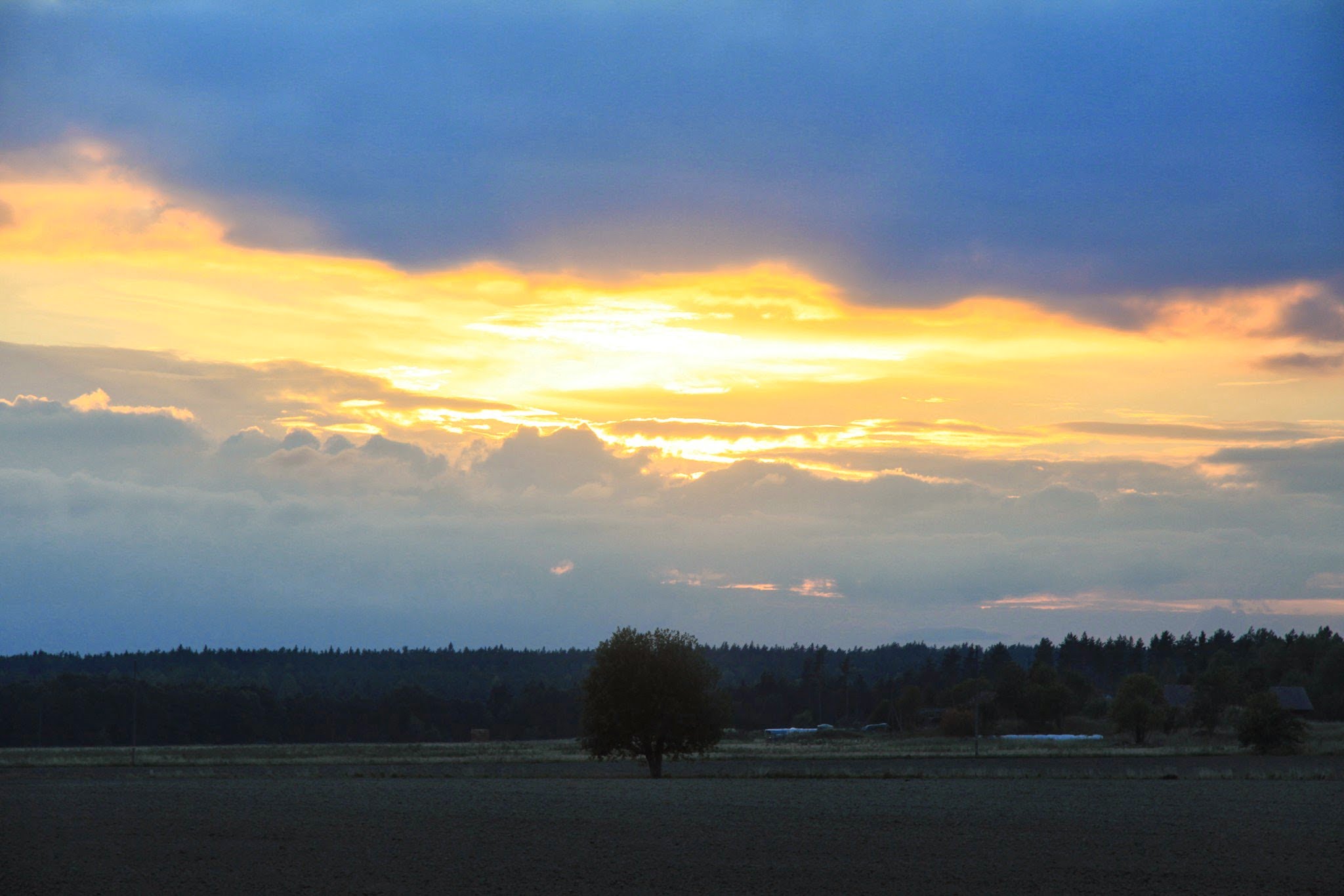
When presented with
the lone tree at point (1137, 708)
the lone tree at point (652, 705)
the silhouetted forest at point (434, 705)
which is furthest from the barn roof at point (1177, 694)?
the lone tree at point (652, 705)

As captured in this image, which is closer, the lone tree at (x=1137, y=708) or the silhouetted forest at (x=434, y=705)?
the lone tree at (x=1137, y=708)

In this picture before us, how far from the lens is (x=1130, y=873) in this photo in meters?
25.5

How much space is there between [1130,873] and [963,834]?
7346 millimetres

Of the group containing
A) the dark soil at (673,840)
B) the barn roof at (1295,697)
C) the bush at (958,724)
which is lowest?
the bush at (958,724)

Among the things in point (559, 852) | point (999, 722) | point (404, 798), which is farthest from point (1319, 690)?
point (559, 852)

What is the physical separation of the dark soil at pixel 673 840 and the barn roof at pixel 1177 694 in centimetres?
8733

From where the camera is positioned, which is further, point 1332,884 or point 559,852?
point 559,852

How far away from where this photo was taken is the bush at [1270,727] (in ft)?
263

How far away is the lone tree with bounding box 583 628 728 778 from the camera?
209 ft

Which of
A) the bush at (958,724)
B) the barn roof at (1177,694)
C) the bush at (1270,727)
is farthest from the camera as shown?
the barn roof at (1177,694)

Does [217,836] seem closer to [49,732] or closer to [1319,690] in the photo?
[49,732]

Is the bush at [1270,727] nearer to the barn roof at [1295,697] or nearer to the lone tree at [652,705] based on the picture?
the lone tree at [652,705]

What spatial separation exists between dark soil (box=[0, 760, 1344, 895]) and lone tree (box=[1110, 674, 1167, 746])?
5362cm

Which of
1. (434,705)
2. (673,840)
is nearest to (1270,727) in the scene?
(673,840)
